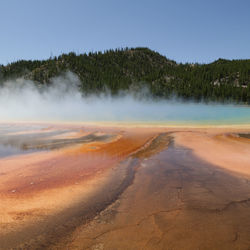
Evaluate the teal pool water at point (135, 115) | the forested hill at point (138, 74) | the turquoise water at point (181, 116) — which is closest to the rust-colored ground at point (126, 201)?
the teal pool water at point (135, 115)

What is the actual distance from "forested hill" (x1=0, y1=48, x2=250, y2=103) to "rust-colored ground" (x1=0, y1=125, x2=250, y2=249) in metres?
75.9

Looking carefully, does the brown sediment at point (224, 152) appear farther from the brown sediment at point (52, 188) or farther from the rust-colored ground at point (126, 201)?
the brown sediment at point (52, 188)

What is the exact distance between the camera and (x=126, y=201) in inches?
177

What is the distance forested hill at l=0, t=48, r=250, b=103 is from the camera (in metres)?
80.8

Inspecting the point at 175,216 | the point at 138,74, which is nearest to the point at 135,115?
the point at 175,216

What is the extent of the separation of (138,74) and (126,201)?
127 meters

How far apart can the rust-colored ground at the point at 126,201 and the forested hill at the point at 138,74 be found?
75898 mm

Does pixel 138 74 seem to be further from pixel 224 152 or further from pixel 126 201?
pixel 126 201

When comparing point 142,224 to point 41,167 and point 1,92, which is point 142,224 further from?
point 1,92

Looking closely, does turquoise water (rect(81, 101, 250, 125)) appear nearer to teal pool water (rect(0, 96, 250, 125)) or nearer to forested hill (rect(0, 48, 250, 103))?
teal pool water (rect(0, 96, 250, 125))

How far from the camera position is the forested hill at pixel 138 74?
80.8 metres

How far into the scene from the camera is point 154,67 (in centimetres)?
14312

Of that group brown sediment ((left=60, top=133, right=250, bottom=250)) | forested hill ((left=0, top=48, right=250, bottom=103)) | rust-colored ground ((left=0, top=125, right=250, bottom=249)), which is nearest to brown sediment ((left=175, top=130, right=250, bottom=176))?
rust-colored ground ((left=0, top=125, right=250, bottom=249))

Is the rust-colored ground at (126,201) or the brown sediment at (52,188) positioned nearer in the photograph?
the rust-colored ground at (126,201)
